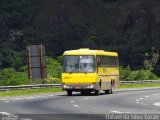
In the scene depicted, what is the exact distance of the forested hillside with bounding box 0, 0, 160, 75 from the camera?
5369 inches

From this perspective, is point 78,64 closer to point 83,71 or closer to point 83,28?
point 83,71

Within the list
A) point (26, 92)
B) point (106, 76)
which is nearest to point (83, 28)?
point (26, 92)

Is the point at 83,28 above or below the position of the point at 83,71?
above

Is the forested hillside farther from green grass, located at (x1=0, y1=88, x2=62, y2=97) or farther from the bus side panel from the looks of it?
the bus side panel

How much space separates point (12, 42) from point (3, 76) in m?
73.5

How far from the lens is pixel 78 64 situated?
43969 millimetres

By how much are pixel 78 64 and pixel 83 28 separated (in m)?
107

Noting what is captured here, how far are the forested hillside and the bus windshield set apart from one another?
236ft

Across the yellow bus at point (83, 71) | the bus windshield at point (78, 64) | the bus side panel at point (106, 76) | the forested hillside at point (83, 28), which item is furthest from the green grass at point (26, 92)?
the forested hillside at point (83, 28)

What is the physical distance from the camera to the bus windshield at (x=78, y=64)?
4387cm

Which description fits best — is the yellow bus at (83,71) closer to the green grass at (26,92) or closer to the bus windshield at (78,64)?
the bus windshield at (78,64)

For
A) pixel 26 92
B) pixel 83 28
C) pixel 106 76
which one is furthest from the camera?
pixel 83 28

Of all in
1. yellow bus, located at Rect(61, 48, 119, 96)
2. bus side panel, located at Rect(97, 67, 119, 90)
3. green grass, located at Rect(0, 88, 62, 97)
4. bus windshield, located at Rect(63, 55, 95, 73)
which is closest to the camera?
yellow bus, located at Rect(61, 48, 119, 96)

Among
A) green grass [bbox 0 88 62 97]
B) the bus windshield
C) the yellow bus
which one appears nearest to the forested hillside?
green grass [bbox 0 88 62 97]
